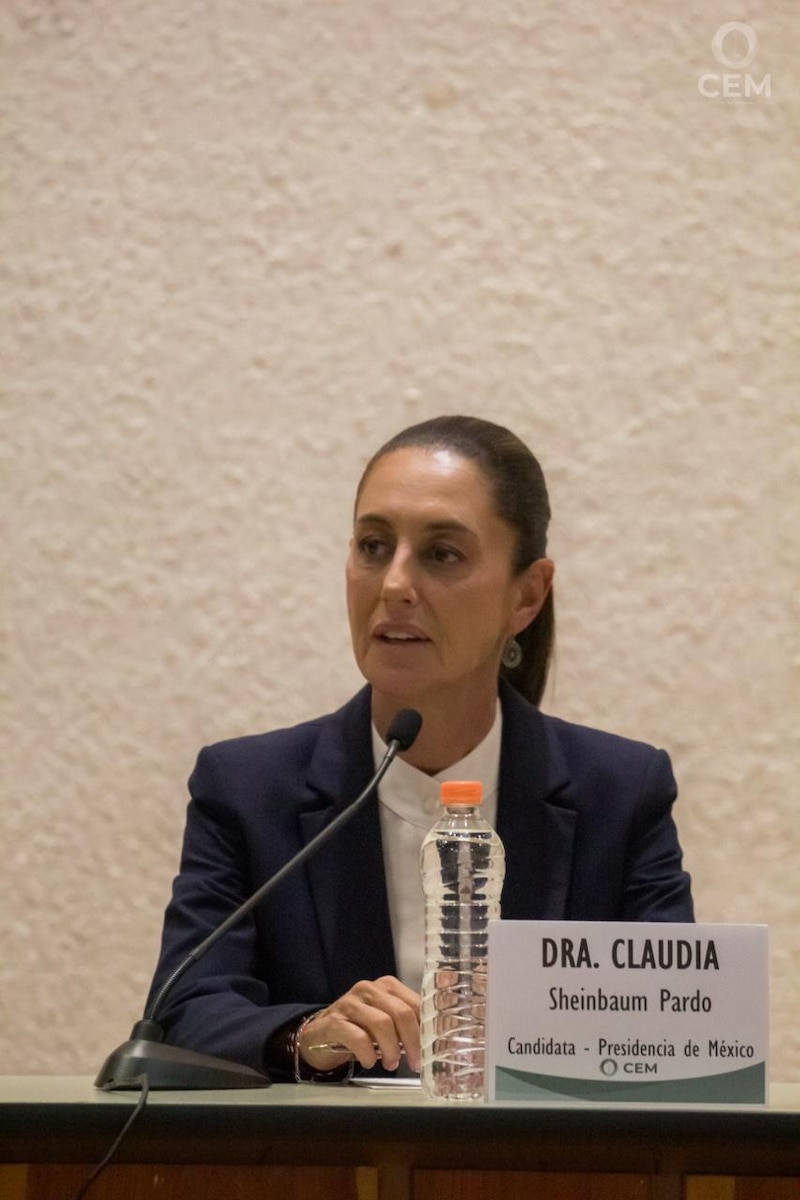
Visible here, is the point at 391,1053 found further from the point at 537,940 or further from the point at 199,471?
the point at 199,471

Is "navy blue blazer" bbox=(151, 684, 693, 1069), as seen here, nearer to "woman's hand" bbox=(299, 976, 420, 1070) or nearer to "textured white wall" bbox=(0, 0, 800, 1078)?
"woman's hand" bbox=(299, 976, 420, 1070)

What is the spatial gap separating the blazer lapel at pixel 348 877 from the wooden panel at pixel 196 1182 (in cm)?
74

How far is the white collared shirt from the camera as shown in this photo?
1.71 m

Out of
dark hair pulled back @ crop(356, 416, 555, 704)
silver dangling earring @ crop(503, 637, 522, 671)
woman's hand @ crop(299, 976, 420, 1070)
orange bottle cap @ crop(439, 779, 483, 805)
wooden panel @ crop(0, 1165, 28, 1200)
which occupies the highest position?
dark hair pulled back @ crop(356, 416, 555, 704)

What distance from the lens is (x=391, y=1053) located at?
1233mm

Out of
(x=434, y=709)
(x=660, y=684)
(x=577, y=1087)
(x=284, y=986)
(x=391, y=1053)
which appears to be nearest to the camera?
(x=577, y=1087)

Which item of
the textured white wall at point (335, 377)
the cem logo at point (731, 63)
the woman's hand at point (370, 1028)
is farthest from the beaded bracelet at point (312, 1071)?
the cem logo at point (731, 63)

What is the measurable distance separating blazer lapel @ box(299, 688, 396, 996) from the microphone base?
1.88 ft

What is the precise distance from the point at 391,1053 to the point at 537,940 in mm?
277

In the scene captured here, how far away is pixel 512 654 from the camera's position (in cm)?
199

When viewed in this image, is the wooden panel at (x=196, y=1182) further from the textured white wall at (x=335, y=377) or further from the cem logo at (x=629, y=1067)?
the textured white wall at (x=335, y=377)

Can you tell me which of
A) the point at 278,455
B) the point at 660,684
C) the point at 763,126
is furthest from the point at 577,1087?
the point at 763,126

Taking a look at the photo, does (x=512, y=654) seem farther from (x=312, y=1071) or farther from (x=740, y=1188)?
(x=740, y=1188)

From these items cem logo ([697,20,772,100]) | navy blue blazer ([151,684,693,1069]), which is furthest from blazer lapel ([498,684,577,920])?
cem logo ([697,20,772,100])
